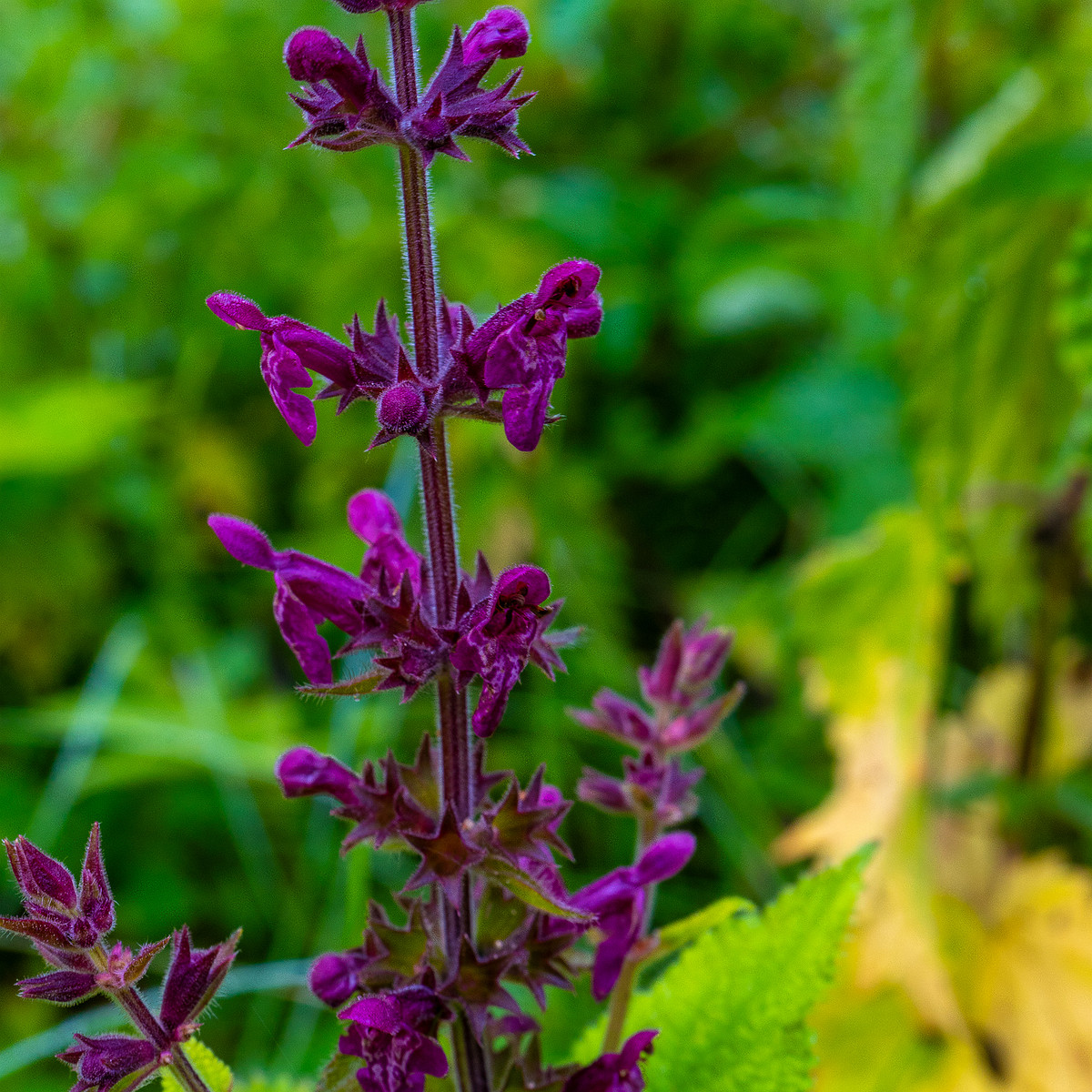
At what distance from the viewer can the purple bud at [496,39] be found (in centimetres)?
72

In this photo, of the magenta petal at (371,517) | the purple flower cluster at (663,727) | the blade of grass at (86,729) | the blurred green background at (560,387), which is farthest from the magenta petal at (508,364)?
the blade of grass at (86,729)

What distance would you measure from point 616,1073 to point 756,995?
13 centimetres

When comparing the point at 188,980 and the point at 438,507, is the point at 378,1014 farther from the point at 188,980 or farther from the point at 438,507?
the point at 438,507

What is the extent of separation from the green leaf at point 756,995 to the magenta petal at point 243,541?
1.55 ft

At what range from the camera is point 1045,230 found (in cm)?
184

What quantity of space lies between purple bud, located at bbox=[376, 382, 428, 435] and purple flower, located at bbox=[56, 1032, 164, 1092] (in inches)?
15.8

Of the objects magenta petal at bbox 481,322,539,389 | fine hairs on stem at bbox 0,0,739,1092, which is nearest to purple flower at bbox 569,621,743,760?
fine hairs on stem at bbox 0,0,739,1092

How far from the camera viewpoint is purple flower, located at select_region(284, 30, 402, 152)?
26.2 inches

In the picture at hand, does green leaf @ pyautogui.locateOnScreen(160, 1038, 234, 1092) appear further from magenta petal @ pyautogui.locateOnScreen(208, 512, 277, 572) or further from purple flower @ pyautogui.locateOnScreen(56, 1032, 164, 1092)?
magenta petal @ pyautogui.locateOnScreen(208, 512, 277, 572)

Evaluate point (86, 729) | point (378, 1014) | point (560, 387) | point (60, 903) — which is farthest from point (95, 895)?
point (560, 387)

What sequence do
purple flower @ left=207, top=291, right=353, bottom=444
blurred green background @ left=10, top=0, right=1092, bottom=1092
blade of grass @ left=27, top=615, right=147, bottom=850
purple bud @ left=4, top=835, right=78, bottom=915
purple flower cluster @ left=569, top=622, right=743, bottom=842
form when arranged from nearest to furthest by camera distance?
purple bud @ left=4, top=835, right=78, bottom=915
purple flower @ left=207, top=291, right=353, bottom=444
purple flower cluster @ left=569, top=622, right=743, bottom=842
blurred green background @ left=10, top=0, right=1092, bottom=1092
blade of grass @ left=27, top=615, right=147, bottom=850

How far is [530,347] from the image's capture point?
27.1 inches

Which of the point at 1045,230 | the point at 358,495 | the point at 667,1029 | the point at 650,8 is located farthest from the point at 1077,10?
the point at 667,1029

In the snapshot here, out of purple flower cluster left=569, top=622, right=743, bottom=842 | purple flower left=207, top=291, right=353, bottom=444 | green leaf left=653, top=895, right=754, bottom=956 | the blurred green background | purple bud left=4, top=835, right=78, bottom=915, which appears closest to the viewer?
purple bud left=4, top=835, right=78, bottom=915
